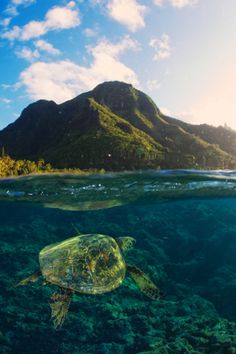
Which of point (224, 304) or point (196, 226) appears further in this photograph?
point (196, 226)

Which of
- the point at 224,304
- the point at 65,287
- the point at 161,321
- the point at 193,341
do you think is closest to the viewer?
the point at 65,287

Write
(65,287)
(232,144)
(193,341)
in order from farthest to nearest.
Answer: (232,144) < (193,341) < (65,287)

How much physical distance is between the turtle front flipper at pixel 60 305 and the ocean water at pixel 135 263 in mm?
1548

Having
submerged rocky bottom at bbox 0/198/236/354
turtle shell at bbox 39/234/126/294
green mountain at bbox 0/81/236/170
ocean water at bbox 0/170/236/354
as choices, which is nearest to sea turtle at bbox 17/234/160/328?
turtle shell at bbox 39/234/126/294

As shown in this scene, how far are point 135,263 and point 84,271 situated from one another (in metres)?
12.0

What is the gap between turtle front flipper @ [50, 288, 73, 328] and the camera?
7442mm

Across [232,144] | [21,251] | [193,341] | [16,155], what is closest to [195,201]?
[21,251]

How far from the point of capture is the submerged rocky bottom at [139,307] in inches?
518

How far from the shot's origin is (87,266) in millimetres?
8328

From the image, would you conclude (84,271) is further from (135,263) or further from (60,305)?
(135,263)

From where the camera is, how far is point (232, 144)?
83.6m

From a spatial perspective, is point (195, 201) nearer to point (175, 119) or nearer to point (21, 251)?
point (21, 251)

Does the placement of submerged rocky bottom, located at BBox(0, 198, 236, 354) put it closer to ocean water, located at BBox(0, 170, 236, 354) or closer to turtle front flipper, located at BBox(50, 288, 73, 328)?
ocean water, located at BBox(0, 170, 236, 354)

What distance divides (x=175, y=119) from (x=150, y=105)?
876 cm
